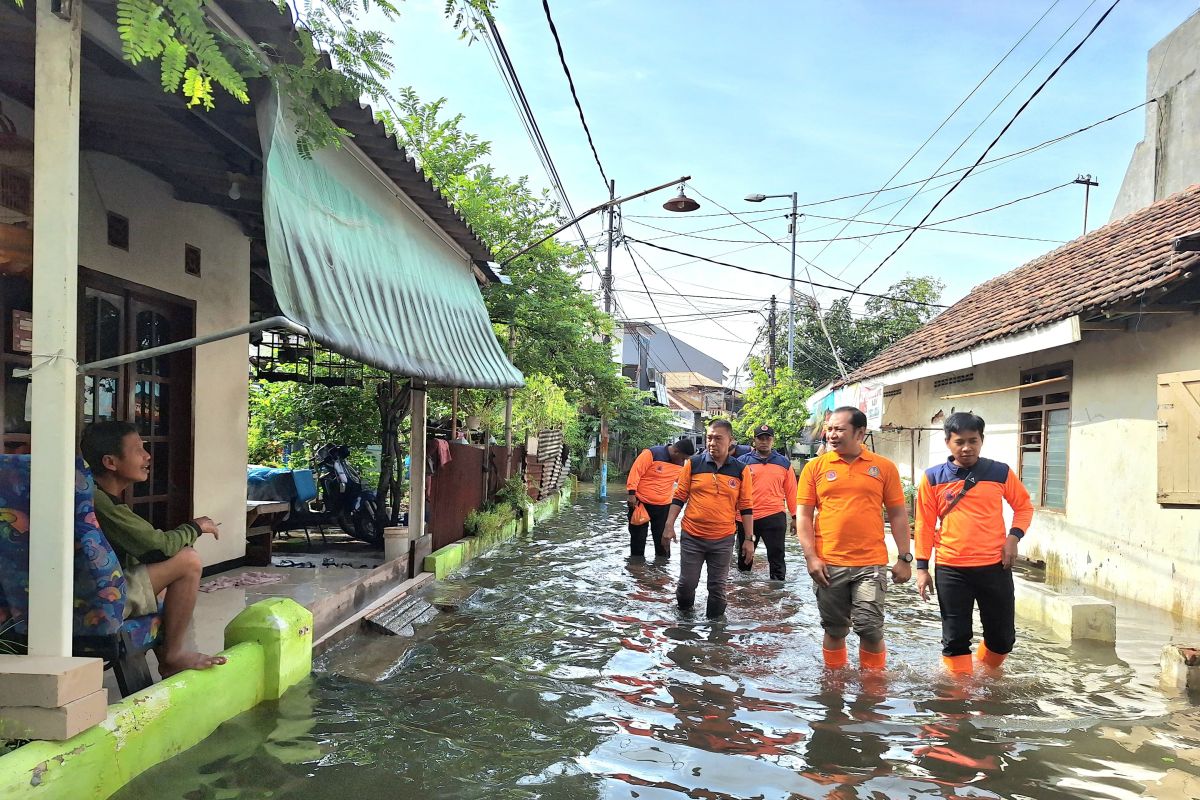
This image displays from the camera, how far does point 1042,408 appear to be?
1064 centimetres

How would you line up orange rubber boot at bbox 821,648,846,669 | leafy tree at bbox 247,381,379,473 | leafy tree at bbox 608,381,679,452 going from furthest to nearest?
1. leafy tree at bbox 608,381,679,452
2. leafy tree at bbox 247,381,379,473
3. orange rubber boot at bbox 821,648,846,669

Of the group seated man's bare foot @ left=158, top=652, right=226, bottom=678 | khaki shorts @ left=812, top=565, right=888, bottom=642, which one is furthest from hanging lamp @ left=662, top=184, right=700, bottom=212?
seated man's bare foot @ left=158, top=652, right=226, bottom=678

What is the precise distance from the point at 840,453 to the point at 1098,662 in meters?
2.86

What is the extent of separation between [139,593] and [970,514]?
508cm

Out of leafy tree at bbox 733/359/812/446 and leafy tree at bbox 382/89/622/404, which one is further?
leafy tree at bbox 733/359/812/446

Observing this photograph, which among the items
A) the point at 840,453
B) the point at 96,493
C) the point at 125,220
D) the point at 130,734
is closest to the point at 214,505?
the point at 125,220

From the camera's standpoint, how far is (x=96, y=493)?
3934mm

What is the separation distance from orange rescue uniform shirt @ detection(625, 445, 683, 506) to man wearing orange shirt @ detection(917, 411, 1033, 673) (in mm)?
4969

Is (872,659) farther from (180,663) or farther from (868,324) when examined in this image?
(868,324)

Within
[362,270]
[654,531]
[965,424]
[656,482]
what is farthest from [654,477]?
[362,270]

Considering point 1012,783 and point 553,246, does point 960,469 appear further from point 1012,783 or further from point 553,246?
point 553,246

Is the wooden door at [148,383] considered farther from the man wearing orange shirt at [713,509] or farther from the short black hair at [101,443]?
the man wearing orange shirt at [713,509]

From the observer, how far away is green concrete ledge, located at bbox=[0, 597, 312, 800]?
299cm

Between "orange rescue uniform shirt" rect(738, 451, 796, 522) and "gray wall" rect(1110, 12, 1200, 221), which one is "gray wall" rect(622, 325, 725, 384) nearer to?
"gray wall" rect(1110, 12, 1200, 221)
